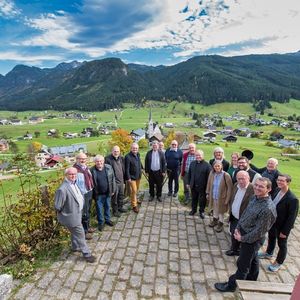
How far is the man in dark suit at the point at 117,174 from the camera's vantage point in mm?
7054

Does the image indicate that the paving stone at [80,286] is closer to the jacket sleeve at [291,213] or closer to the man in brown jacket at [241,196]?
the man in brown jacket at [241,196]

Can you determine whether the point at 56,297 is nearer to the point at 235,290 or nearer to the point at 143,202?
the point at 235,290

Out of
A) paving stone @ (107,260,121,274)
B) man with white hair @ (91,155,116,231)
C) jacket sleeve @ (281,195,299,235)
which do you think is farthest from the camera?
man with white hair @ (91,155,116,231)

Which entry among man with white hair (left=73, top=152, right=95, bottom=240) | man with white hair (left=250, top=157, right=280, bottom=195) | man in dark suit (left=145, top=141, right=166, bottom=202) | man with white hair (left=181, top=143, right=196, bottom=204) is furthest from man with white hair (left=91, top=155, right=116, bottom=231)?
man with white hair (left=250, top=157, right=280, bottom=195)

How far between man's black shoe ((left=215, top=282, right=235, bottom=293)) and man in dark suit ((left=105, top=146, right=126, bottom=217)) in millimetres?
3578

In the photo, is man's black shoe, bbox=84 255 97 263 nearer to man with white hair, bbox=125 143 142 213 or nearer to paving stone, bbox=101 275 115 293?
paving stone, bbox=101 275 115 293

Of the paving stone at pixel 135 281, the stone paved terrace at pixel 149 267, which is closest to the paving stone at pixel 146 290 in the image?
the stone paved terrace at pixel 149 267

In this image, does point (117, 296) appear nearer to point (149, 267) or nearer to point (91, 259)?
point (149, 267)

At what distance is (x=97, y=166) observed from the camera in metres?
6.34

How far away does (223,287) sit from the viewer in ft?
14.4

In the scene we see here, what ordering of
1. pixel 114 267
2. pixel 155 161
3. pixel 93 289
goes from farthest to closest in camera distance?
pixel 155 161
pixel 114 267
pixel 93 289

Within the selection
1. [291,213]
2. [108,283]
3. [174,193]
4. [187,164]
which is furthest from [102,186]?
[291,213]

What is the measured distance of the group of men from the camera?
13.1ft

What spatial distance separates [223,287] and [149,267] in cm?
141
